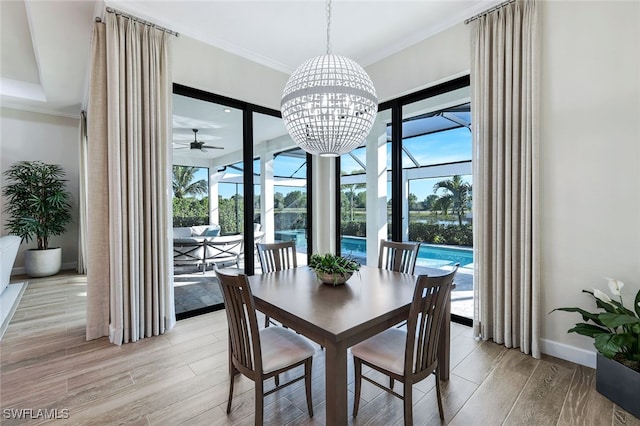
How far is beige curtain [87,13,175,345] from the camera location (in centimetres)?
266

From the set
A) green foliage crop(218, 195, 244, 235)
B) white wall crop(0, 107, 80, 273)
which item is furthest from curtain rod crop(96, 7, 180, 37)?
white wall crop(0, 107, 80, 273)

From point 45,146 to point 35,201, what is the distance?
4.41ft

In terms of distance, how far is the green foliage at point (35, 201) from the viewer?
15.8 feet

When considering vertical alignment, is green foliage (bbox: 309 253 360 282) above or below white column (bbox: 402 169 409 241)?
below

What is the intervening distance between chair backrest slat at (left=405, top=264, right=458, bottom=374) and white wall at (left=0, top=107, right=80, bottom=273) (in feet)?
22.6

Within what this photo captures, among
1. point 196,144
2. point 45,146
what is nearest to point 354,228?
point 196,144

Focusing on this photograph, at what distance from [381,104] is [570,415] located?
3.47 metres

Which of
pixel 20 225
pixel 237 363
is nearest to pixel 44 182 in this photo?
pixel 20 225

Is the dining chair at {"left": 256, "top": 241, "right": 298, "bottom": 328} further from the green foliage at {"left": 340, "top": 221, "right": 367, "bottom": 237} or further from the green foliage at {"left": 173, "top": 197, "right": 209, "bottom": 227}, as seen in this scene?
the green foliage at {"left": 340, "top": 221, "right": 367, "bottom": 237}

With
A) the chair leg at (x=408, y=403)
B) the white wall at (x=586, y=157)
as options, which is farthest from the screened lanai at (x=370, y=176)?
the chair leg at (x=408, y=403)

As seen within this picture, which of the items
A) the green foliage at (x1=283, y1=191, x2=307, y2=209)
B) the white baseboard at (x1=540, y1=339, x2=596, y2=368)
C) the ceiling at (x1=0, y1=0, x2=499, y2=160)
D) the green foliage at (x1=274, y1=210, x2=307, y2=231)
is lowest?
the white baseboard at (x1=540, y1=339, x2=596, y2=368)

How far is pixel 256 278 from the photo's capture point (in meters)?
2.29

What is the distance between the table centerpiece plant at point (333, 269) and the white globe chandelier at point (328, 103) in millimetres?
825

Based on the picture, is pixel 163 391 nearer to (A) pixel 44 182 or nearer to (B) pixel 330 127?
(B) pixel 330 127
